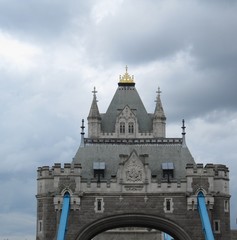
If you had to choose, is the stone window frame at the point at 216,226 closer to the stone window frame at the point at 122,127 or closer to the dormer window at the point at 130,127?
the dormer window at the point at 130,127

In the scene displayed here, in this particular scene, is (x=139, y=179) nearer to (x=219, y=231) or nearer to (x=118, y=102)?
(x=219, y=231)

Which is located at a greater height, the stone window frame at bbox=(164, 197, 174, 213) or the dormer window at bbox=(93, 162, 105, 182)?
the dormer window at bbox=(93, 162, 105, 182)

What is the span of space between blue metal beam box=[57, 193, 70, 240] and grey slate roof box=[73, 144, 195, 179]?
3.08 meters

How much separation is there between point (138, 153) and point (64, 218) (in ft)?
31.9

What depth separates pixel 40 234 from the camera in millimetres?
62969

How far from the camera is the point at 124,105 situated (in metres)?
101

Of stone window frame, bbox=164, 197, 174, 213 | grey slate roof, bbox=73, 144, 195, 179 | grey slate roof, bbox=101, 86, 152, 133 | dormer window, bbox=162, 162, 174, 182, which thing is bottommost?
stone window frame, bbox=164, 197, 174, 213

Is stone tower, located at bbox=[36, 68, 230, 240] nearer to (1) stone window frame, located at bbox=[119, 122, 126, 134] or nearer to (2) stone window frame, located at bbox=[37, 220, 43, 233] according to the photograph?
(2) stone window frame, located at bbox=[37, 220, 43, 233]

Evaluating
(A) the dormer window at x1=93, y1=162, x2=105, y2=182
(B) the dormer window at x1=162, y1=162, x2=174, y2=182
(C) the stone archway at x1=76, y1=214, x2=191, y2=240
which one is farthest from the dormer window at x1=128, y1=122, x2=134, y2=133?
(C) the stone archway at x1=76, y1=214, x2=191, y2=240

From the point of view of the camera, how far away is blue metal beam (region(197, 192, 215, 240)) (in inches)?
2269

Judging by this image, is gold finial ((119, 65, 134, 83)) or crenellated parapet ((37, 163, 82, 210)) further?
gold finial ((119, 65, 134, 83))

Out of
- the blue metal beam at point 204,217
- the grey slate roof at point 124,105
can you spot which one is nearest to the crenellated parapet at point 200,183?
the blue metal beam at point 204,217

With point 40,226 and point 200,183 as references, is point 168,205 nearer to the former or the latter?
point 200,183

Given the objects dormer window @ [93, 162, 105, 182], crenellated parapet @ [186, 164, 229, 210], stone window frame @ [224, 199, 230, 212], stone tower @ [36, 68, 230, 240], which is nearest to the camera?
crenellated parapet @ [186, 164, 229, 210]
